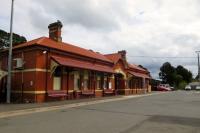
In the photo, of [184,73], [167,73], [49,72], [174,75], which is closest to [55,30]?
[49,72]

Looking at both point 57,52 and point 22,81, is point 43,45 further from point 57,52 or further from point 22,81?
point 22,81

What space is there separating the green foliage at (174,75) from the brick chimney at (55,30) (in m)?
67.2

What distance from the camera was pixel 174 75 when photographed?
9912 centimetres

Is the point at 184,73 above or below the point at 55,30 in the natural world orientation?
below

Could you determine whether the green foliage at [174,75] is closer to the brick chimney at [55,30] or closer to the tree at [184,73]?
the tree at [184,73]

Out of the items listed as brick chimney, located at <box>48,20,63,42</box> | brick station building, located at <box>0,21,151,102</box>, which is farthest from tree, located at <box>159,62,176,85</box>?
brick chimney, located at <box>48,20,63,42</box>

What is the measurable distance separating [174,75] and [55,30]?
76.4 metres

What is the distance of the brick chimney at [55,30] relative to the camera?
1172 inches

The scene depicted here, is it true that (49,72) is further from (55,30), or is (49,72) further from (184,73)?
(184,73)

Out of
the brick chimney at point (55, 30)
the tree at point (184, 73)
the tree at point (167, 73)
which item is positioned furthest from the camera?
the tree at point (184, 73)

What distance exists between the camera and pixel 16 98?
24625 millimetres

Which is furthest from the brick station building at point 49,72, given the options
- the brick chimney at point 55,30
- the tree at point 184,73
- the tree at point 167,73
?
the tree at point 184,73

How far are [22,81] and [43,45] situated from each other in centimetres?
376

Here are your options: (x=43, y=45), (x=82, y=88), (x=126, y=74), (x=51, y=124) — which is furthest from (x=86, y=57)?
(x=51, y=124)
